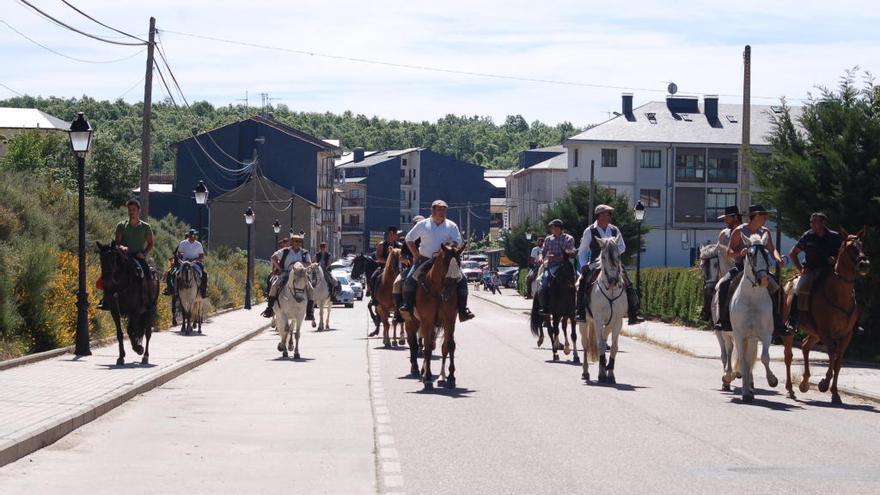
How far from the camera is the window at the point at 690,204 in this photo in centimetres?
9244

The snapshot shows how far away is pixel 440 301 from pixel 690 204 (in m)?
77.5

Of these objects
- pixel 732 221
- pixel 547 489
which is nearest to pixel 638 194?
pixel 732 221

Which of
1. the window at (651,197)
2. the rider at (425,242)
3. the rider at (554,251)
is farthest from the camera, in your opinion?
the window at (651,197)

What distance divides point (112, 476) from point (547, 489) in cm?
353

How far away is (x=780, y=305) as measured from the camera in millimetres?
17828

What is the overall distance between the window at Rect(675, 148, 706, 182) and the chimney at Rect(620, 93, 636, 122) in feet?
16.4

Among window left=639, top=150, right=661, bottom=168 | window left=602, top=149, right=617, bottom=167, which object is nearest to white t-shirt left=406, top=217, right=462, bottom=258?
window left=602, top=149, right=617, bottom=167

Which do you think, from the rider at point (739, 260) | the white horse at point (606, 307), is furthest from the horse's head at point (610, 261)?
the rider at point (739, 260)

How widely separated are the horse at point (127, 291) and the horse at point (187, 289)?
9206mm

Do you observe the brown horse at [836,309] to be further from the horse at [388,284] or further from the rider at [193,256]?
the rider at [193,256]

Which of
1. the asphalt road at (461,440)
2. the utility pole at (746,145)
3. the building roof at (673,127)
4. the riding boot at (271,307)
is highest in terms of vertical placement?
the building roof at (673,127)

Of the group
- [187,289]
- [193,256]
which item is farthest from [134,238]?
[193,256]

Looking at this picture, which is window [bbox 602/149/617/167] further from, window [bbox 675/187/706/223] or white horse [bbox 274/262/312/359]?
white horse [bbox 274/262/312/359]

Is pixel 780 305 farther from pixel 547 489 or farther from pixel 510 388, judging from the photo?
pixel 547 489
